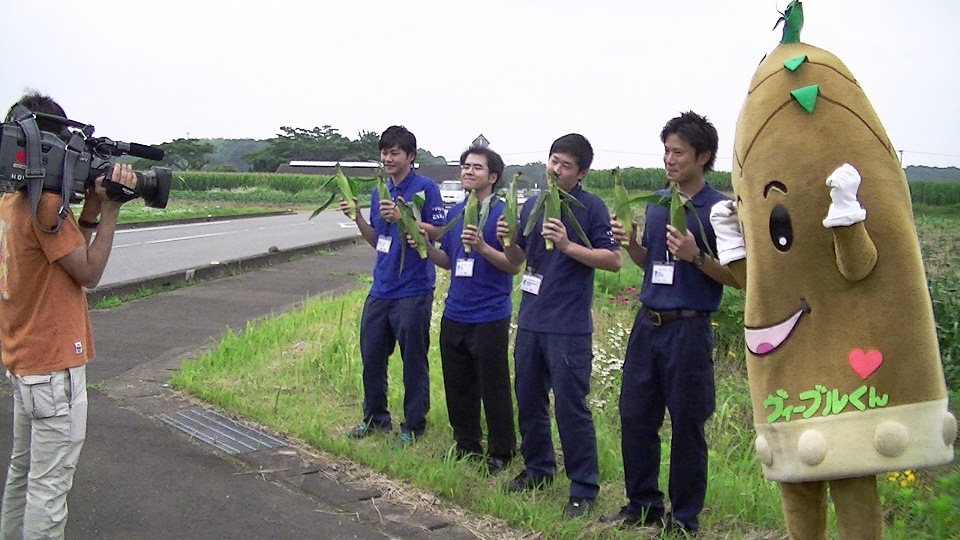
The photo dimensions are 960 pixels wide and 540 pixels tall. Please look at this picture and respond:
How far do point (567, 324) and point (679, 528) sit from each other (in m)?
1.16

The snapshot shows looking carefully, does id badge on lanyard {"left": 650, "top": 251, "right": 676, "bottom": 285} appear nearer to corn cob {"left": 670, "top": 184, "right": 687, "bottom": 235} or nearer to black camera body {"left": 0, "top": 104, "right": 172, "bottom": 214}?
corn cob {"left": 670, "top": 184, "right": 687, "bottom": 235}

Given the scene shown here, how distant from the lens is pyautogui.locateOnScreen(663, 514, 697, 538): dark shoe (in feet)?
14.1

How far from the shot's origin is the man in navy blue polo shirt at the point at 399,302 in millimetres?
5852

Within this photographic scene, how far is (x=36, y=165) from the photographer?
3.48m

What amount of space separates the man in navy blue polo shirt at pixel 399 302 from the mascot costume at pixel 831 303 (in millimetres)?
2908

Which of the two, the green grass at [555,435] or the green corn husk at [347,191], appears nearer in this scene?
the green grass at [555,435]

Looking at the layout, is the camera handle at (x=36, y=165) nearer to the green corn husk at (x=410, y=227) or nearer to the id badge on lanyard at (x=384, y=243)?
the green corn husk at (x=410, y=227)

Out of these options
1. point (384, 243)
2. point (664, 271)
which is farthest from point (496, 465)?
point (664, 271)

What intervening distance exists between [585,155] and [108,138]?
2404 mm

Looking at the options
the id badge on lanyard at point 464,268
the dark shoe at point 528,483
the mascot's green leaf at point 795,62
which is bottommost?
the dark shoe at point 528,483

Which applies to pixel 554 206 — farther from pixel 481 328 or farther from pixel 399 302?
pixel 399 302

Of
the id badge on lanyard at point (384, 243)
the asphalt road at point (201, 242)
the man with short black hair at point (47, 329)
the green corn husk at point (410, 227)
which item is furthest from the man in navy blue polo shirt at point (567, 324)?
the asphalt road at point (201, 242)

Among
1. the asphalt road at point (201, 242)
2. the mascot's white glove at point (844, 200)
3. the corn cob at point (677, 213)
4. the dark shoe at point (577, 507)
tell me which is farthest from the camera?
the asphalt road at point (201, 242)

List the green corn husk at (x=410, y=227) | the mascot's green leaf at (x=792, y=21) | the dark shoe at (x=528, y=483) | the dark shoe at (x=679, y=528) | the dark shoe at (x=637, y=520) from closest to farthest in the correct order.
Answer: the mascot's green leaf at (x=792, y=21) → the dark shoe at (x=679, y=528) → the dark shoe at (x=637, y=520) → the dark shoe at (x=528, y=483) → the green corn husk at (x=410, y=227)
